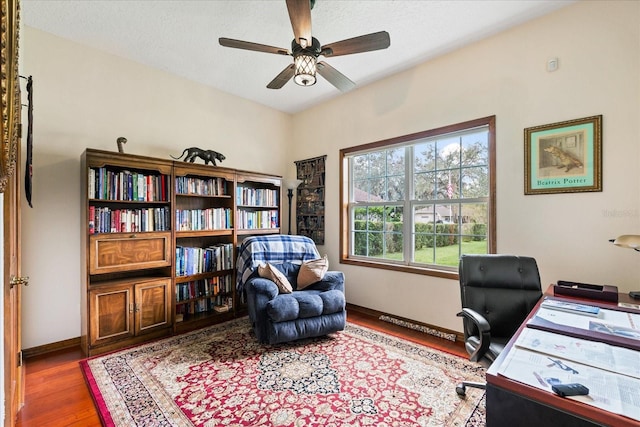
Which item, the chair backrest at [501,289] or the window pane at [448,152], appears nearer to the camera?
the chair backrest at [501,289]

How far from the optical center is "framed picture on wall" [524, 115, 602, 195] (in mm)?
2215

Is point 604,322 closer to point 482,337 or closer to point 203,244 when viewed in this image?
point 482,337

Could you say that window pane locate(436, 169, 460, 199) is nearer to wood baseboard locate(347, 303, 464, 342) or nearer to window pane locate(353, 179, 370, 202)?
window pane locate(353, 179, 370, 202)

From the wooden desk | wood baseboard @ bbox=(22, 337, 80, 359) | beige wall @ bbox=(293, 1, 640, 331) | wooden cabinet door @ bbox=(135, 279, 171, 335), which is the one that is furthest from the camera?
wooden cabinet door @ bbox=(135, 279, 171, 335)

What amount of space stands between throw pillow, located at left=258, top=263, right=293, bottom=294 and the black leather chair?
162 centimetres

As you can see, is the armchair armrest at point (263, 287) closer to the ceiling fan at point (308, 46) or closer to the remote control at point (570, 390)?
the ceiling fan at point (308, 46)

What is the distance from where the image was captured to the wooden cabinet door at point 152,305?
2801 mm

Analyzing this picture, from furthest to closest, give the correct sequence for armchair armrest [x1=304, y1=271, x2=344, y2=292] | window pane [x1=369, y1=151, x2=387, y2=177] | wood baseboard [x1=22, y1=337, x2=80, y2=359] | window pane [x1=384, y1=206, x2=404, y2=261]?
window pane [x1=369, y1=151, x2=387, y2=177]
window pane [x1=384, y1=206, x2=404, y2=261]
armchair armrest [x1=304, y1=271, x2=344, y2=292]
wood baseboard [x1=22, y1=337, x2=80, y2=359]

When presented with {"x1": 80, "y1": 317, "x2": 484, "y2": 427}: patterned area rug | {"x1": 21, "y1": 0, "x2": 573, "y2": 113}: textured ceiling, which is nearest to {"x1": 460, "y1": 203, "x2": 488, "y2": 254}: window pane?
{"x1": 80, "y1": 317, "x2": 484, "y2": 427}: patterned area rug

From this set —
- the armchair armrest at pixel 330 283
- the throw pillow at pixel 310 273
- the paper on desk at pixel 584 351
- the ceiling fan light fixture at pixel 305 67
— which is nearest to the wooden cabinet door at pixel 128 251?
the throw pillow at pixel 310 273

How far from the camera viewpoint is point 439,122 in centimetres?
304

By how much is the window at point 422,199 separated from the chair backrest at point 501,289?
27.4 inches

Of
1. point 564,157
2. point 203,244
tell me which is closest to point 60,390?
point 203,244

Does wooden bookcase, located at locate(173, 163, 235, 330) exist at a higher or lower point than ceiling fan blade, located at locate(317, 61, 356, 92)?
lower
